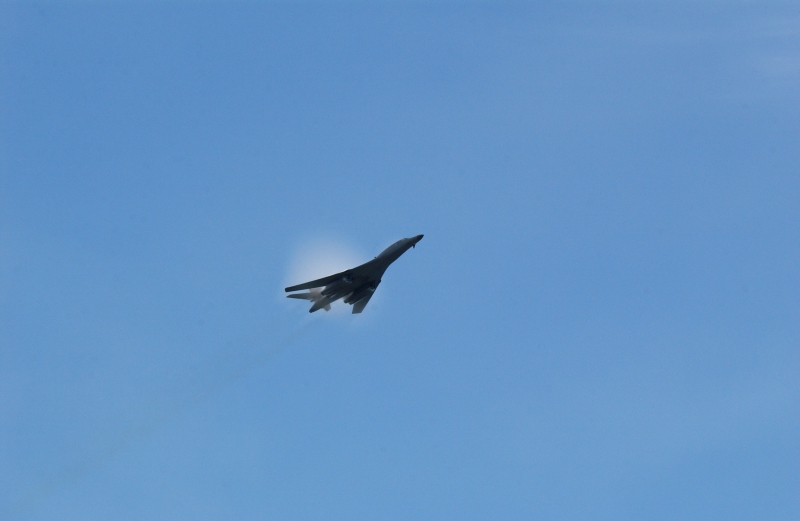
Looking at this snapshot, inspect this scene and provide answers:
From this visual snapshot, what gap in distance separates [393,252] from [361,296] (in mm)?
7183

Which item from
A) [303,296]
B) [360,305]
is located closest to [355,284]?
[360,305]

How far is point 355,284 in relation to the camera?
98.9m

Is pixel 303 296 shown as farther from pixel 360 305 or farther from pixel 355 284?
pixel 360 305

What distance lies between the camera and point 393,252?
97.2m

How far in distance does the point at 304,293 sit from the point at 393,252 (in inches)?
467

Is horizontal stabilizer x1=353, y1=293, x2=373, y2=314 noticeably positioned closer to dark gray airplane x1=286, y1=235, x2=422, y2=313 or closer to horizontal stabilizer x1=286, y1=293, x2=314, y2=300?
dark gray airplane x1=286, y1=235, x2=422, y2=313

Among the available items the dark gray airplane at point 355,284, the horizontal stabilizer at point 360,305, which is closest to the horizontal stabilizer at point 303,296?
the dark gray airplane at point 355,284

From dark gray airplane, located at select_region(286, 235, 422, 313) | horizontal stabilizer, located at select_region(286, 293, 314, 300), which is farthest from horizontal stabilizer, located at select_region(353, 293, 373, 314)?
horizontal stabilizer, located at select_region(286, 293, 314, 300)

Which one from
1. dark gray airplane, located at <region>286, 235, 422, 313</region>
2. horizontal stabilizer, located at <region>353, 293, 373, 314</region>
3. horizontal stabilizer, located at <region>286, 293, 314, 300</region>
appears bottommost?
horizontal stabilizer, located at <region>353, 293, 373, 314</region>

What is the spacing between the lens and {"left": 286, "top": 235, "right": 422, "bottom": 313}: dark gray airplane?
97312mm

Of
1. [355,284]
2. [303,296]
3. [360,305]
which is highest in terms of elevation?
[303,296]

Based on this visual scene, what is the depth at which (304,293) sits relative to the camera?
100062 mm

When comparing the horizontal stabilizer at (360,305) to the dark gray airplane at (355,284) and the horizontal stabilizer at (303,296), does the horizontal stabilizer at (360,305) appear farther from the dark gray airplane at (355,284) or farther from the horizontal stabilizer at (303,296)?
the horizontal stabilizer at (303,296)

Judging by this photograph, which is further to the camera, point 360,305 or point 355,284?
point 360,305
